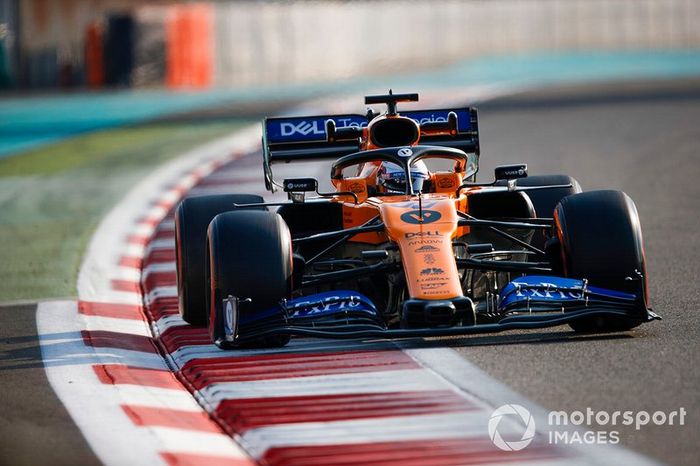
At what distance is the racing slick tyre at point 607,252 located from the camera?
8.49 m

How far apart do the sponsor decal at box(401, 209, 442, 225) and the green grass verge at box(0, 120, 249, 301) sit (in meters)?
3.58

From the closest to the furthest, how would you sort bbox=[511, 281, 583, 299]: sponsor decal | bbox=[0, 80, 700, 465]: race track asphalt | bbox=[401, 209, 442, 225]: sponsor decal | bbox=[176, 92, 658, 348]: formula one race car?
bbox=[0, 80, 700, 465]: race track asphalt < bbox=[176, 92, 658, 348]: formula one race car < bbox=[511, 281, 583, 299]: sponsor decal < bbox=[401, 209, 442, 225]: sponsor decal

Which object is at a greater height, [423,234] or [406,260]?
[423,234]

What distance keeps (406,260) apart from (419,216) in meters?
0.36

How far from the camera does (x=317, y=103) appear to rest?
90.1ft

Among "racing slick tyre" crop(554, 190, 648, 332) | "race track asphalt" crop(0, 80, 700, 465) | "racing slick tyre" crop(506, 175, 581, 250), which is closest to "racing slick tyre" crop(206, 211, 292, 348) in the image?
"race track asphalt" crop(0, 80, 700, 465)

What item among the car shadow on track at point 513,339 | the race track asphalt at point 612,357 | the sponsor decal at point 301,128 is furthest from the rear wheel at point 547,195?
the car shadow on track at point 513,339

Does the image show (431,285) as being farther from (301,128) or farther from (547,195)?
(301,128)

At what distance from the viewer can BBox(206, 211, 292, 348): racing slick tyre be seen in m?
8.37

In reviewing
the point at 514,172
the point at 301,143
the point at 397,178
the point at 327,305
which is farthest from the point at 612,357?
the point at 301,143

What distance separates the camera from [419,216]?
860 cm

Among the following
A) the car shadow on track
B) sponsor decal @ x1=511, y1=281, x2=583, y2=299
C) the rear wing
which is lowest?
the car shadow on track

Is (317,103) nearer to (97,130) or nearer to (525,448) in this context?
(97,130)

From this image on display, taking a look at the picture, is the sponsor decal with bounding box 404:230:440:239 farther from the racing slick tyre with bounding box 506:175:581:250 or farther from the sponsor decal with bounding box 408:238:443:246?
the racing slick tyre with bounding box 506:175:581:250
